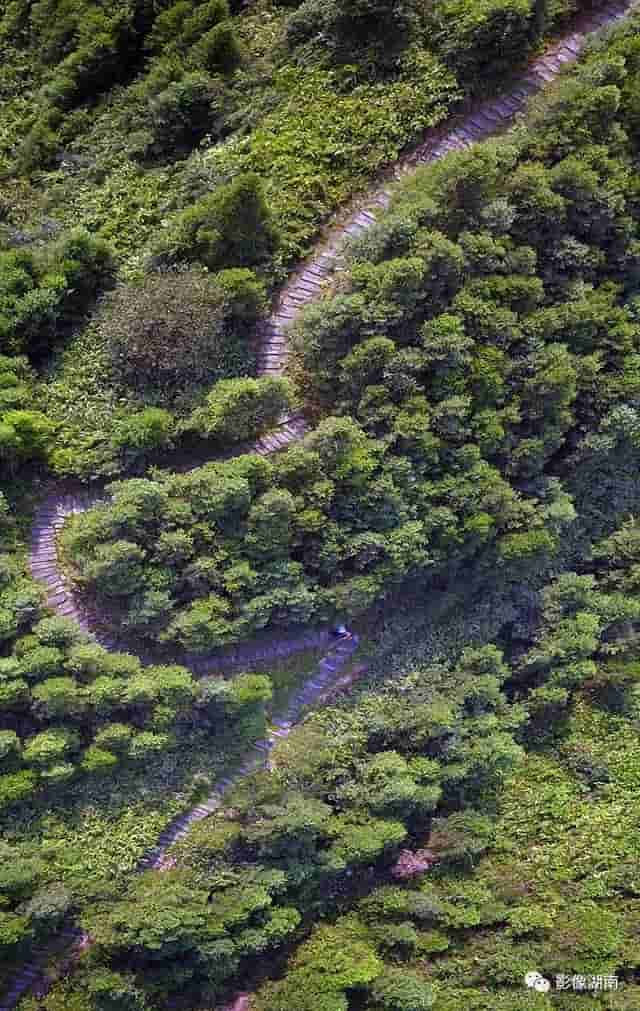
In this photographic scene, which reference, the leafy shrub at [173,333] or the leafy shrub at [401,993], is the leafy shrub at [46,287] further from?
the leafy shrub at [401,993]

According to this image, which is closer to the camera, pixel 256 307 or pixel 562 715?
pixel 256 307

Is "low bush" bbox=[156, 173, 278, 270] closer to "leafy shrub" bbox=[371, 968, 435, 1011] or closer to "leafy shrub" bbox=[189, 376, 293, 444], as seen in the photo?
"leafy shrub" bbox=[189, 376, 293, 444]

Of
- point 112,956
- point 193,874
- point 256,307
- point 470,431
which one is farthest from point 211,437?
point 112,956

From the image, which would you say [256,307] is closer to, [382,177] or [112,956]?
[382,177]

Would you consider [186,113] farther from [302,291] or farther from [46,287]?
[46,287]

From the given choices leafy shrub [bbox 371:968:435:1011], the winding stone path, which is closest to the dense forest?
leafy shrub [bbox 371:968:435:1011]

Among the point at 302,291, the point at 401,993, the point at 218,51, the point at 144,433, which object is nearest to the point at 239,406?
the point at 144,433

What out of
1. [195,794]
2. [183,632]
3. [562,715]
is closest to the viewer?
[183,632]

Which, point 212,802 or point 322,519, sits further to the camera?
point 212,802

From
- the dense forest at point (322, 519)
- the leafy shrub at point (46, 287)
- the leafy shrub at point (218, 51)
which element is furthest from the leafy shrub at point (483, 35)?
the leafy shrub at point (46, 287)
